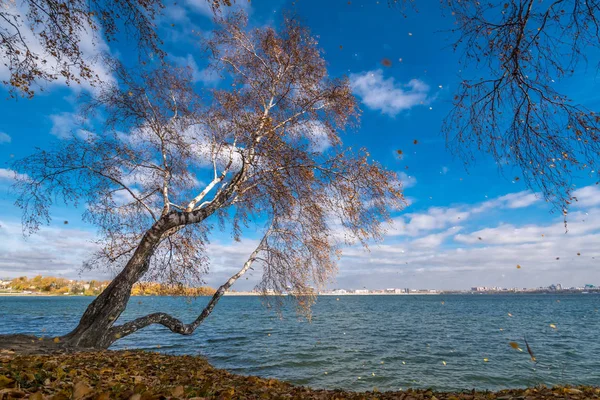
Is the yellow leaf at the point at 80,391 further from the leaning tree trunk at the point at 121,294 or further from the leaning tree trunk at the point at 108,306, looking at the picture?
the leaning tree trunk at the point at 108,306

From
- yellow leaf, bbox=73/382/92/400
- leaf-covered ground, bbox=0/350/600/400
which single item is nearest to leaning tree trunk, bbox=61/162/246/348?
leaf-covered ground, bbox=0/350/600/400

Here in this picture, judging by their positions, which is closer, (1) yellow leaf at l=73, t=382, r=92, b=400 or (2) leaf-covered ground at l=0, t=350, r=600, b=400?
(1) yellow leaf at l=73, t=382, r=92, b=400

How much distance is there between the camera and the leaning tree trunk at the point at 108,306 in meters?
8.20

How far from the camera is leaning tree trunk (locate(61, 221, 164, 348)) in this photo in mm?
8195

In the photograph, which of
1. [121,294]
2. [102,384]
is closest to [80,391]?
[102,384]

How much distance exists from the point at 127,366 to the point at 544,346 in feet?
94.9

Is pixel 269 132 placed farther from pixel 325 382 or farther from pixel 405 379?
pixel 405 379

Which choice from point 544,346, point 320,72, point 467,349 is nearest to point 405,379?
point 467,349

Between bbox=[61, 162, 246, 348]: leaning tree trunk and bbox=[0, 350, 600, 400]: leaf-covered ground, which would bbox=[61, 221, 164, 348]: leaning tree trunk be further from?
bbox=[0, 350, 600, 400]: leaf-covered ground

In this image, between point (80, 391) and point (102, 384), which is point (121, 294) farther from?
A: point (80, 391)

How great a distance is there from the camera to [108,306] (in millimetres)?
8320

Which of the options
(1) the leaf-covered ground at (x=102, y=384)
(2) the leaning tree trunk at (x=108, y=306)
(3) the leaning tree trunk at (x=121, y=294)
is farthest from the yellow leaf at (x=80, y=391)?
(2) the leaning tree trunk at (x=108, y=306)

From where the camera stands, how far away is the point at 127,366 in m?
5.94

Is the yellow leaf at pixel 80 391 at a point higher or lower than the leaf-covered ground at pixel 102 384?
higher
